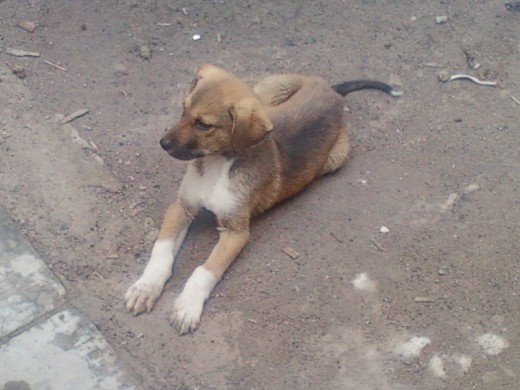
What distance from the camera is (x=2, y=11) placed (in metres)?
6.99

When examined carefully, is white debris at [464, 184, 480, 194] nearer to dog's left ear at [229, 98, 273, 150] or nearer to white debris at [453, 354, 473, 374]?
white debris at [453, 354, 473, 374]

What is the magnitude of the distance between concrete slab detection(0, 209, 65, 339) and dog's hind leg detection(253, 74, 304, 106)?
1.92 meters

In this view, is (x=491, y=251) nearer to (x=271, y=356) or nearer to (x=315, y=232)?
(x=315, y=232)

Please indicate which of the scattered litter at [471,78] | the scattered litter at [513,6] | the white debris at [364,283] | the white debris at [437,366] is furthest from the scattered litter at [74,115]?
the scattered litter at [513,6]

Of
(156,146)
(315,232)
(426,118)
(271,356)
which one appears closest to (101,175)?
(156,146)

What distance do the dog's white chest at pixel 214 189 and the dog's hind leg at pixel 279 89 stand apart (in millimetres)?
956

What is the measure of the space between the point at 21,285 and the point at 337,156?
2.20m

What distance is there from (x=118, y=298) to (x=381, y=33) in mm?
3474

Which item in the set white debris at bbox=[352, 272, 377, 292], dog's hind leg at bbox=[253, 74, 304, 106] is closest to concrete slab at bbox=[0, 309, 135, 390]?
white debris at bbox=[352, 272, 377, 292]

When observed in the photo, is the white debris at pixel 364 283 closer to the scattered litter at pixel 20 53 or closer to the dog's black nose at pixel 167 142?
the dog's black nose at pixel 167 142

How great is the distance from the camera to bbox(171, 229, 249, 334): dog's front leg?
15.5 ft

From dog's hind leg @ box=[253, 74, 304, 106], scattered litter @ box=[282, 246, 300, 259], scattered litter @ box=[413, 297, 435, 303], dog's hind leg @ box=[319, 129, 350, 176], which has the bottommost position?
scattered litter @ box=[413, 297, 435, 303]

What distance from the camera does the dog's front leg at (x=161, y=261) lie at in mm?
4805

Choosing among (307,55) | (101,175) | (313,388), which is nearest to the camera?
(313,388)
